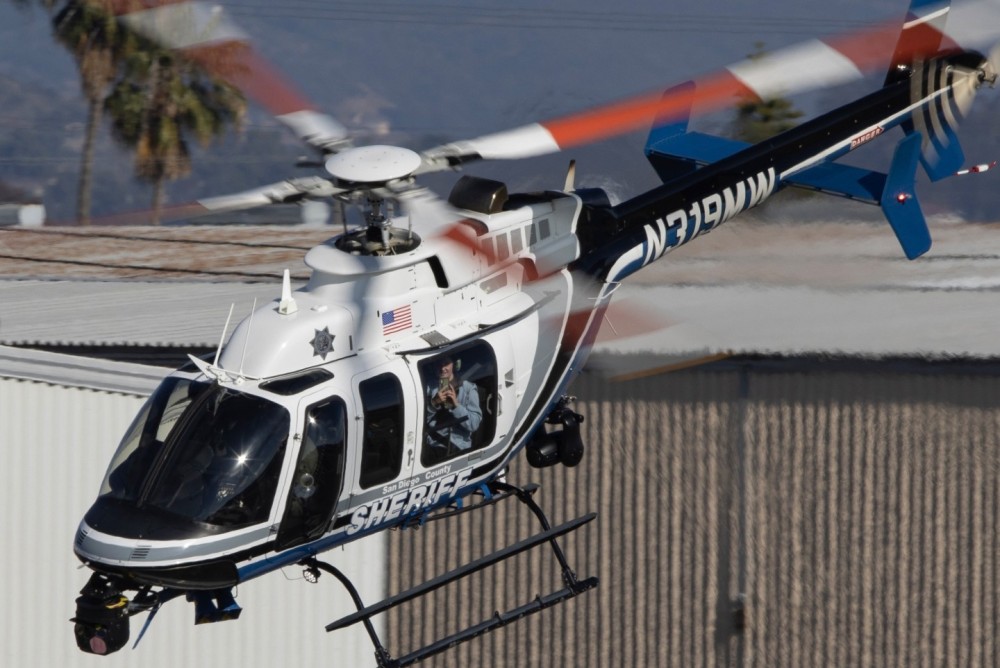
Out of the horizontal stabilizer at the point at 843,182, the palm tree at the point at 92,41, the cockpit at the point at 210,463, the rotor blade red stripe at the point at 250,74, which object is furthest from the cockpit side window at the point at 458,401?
the palm tree at the point at 92,41

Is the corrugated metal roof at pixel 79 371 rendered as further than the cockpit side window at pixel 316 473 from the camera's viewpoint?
Yes

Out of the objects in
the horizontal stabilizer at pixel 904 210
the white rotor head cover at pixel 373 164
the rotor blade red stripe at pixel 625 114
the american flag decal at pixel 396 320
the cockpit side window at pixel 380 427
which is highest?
the rotor blade red stripe at pixel 625 114

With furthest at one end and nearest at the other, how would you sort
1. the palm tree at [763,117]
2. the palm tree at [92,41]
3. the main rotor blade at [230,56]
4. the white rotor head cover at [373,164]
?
the palm tree at [92,41], the palm tree at [763,117], the white rotor head cover at [373,164], the main rotor blade at [230,56]

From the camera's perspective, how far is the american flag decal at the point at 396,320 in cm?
1066

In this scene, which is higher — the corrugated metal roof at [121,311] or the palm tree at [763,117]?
the palm tree at [763,117]

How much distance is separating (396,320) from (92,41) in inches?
1391

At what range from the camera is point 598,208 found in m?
12.5

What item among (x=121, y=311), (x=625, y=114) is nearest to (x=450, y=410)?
(x=625, y=114)

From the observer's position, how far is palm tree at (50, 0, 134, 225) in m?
41.9

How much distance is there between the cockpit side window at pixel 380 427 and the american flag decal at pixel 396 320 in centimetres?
39

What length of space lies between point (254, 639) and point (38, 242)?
10.2 meters

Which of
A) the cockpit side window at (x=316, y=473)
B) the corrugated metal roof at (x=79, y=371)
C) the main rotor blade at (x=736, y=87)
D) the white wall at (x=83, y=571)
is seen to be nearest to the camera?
the cockpit side window at (x=316, y=473)

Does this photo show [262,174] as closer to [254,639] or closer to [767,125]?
[767,125]

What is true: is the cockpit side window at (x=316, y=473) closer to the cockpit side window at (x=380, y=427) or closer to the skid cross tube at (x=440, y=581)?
the cockpit side window at (x=380, y=427)
